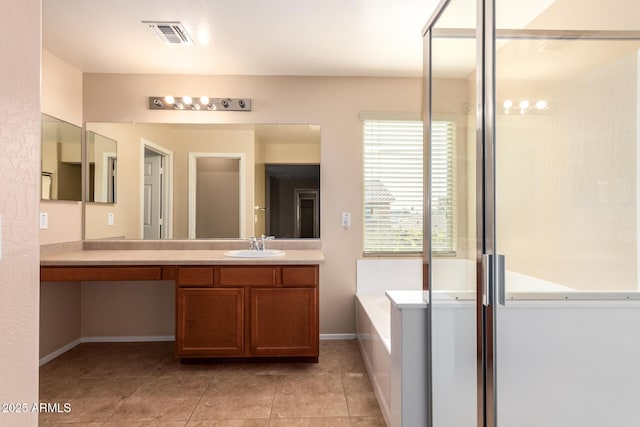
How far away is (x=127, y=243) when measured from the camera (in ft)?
10.6

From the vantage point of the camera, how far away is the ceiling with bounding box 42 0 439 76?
7.18 feet

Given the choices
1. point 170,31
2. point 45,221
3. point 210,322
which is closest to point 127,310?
point 45,221

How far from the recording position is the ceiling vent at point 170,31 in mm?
2354

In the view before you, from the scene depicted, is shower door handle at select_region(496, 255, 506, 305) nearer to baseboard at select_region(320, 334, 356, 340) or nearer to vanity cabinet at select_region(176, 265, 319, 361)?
vanity cabinet at select_region(176, 265, 319, 361)

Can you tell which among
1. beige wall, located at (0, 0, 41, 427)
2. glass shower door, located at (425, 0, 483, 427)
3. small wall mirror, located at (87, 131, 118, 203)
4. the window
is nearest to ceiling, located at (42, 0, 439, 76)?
the window

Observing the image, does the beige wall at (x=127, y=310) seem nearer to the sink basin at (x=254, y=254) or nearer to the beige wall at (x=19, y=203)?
the sink basin at (x=254, y=254)

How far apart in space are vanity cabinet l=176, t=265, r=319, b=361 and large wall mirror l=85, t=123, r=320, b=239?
0.67 meters

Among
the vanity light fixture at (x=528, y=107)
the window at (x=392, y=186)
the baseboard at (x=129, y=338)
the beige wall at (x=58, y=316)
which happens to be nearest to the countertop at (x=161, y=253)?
the beige wall at (x=58, y=316)

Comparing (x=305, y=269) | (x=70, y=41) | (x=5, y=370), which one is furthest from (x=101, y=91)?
(x=5, y=370)

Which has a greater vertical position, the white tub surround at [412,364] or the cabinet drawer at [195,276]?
the cabinet drawer at [195,276]

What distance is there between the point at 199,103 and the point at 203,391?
7.51 ft

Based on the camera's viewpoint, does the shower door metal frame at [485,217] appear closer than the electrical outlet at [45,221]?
Yes

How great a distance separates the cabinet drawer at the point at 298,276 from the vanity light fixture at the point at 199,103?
1503 millimetres

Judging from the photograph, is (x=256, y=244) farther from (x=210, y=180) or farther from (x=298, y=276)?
(x=210, y=180)
